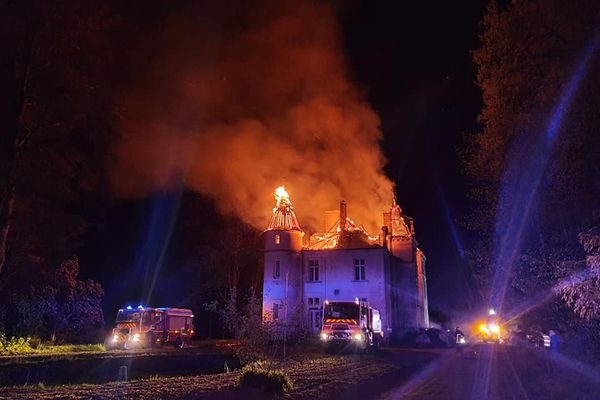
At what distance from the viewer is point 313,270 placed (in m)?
46.3

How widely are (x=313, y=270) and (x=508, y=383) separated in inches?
1288

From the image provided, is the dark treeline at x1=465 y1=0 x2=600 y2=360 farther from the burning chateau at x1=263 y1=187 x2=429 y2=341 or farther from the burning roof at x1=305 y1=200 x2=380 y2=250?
the burning roof at x1=305 y1=200 x2=380 y2=250

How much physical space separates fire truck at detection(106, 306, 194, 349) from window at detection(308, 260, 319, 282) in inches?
591

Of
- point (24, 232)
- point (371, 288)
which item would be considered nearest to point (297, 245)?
point (371, 288)

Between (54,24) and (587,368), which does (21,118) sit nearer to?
(54,24)

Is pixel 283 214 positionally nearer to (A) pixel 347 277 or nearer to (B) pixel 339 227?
(B) pixel 339 227

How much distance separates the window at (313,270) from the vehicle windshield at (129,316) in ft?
59.1

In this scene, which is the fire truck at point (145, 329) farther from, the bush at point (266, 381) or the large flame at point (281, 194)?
the bush at point (266, 381)

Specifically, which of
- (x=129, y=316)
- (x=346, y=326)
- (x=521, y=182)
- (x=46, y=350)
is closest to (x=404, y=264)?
(x=346, y=326)

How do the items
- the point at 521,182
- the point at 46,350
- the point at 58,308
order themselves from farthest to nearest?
the point at 58,308, the point at 46,350, the point at 521,182

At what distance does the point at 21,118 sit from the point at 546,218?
52.5 feet

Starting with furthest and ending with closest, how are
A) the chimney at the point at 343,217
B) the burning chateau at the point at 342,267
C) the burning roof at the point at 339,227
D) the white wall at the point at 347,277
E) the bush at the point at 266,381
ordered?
1. the chimney at the point at 343,217
2. the burning roof at the point at 339,227
3. the burning chateau at the point at 342,267
4. the white wall at the point at 347,277
5. the bush at the point at 266,381

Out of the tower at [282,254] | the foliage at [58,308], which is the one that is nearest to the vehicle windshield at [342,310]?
the tower at [282,254]

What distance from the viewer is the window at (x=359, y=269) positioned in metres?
44.7
